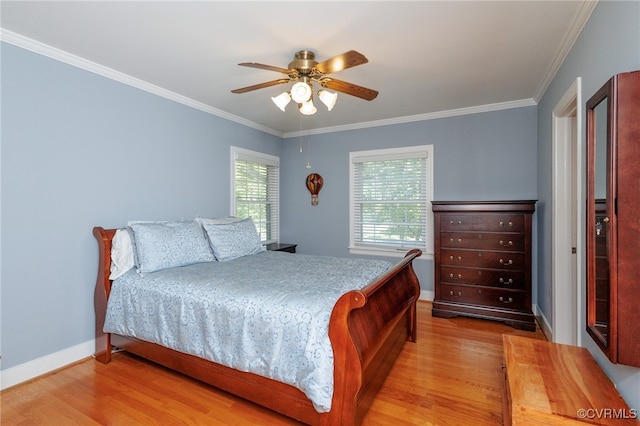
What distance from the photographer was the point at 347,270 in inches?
103

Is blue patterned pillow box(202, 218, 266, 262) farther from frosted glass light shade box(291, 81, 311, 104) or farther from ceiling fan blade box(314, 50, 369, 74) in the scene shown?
ceiling fan blade box(314, 50, 369, 74)

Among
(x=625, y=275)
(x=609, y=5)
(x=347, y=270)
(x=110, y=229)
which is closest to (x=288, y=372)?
(x=347, y=270)

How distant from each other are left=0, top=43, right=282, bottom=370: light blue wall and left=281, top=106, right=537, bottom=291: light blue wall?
2.13 meters

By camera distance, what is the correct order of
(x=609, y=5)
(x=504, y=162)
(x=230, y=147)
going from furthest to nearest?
(x=230, y=147)
(x=504, y=162)
(x=609, y=5)

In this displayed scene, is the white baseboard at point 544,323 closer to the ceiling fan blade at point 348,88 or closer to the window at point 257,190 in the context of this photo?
the ceiling fan blade at point 348,88

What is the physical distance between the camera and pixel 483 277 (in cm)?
333

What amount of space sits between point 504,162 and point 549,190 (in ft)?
2.77

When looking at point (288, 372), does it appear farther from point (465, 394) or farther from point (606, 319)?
point (606, 319)

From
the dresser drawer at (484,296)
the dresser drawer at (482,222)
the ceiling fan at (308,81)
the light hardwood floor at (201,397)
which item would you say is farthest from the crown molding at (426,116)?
the light hardwood floor at (201,397)

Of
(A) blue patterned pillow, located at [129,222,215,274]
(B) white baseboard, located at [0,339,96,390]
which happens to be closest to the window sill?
(A) blue patterned pillow, located at [129,222,215,274]

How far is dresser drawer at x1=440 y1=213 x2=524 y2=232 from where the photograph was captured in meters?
3.21

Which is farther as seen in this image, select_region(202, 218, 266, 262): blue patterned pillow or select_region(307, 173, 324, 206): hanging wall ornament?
select_region(307, 173, 324, 206): hanging wall ornament

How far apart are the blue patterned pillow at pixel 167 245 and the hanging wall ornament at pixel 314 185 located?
7.04ft

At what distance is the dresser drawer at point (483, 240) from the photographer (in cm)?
320
